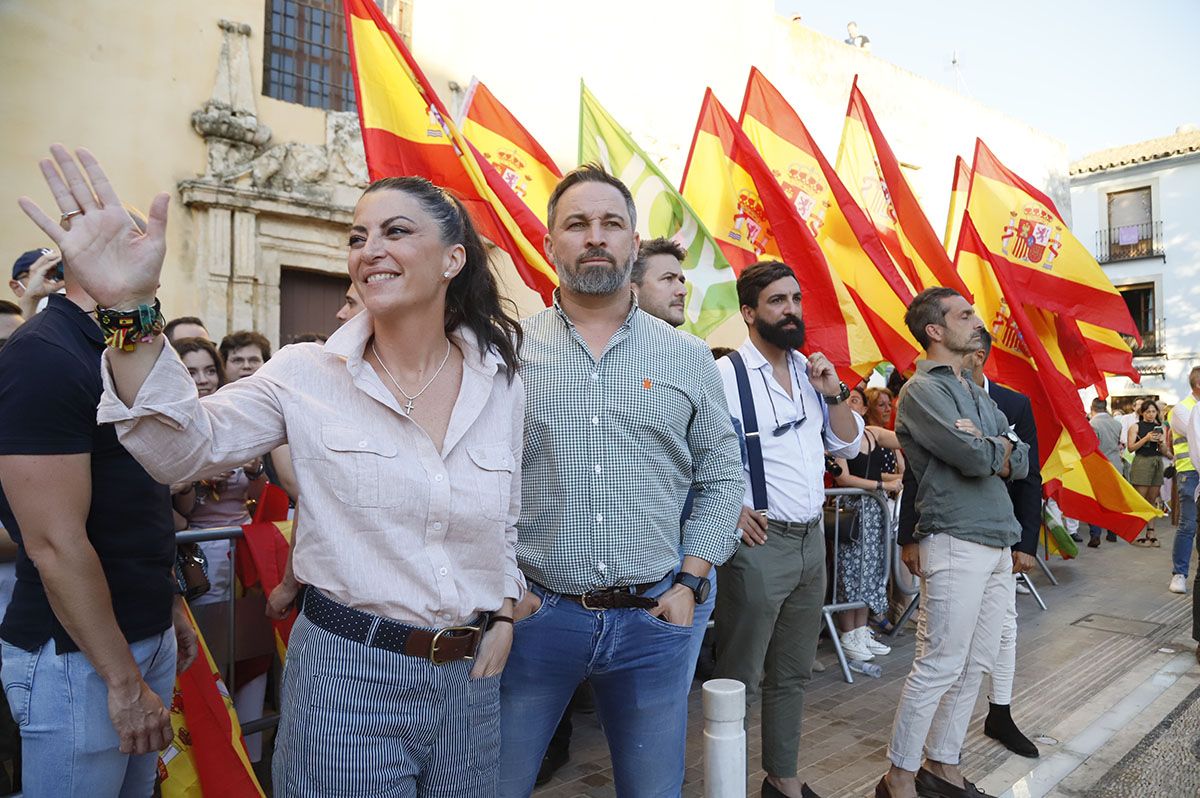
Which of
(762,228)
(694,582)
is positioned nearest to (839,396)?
(694,582)

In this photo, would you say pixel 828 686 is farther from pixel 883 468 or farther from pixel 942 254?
pixel 942 254

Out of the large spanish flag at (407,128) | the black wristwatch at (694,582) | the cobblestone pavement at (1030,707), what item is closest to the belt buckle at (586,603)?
the black wristwatch at (694,582)

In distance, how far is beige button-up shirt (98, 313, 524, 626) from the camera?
171 cm

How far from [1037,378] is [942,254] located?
1481 mm

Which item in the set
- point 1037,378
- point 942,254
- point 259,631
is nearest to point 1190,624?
point 1037,378

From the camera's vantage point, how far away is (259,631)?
3793 millimetres

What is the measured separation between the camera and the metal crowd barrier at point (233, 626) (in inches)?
139

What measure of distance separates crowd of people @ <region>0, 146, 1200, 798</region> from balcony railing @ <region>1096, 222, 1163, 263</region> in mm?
29914

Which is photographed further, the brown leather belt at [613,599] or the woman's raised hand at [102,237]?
the brown leather belt at [613,599]

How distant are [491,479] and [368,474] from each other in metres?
0.29

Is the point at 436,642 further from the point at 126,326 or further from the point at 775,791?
the point at 775,791

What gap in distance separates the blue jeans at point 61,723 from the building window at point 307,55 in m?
9.11

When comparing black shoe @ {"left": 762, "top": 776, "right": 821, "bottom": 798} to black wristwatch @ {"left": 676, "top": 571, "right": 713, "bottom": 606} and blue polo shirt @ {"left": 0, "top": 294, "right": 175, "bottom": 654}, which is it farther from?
blue polo shirt @ {"left": 0, "top": 294, "right": 175, "bottom": 654}

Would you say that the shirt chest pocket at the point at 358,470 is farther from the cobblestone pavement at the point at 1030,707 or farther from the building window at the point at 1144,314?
the building window at the point at 1144,314
